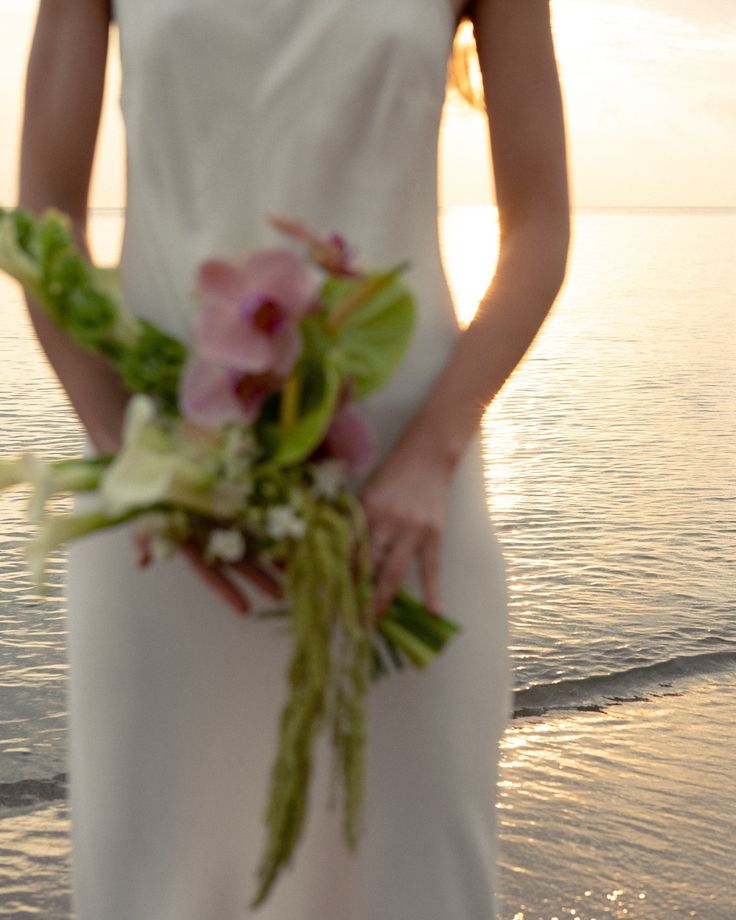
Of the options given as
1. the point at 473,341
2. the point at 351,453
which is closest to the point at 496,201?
the point at 473,341

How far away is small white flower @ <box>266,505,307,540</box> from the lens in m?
1.28

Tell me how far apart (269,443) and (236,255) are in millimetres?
429

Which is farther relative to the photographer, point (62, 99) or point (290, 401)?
point (62, 99)

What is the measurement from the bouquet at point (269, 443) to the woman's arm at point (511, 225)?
263mm

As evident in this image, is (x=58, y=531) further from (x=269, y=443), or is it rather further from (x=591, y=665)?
(x=591, y=665)

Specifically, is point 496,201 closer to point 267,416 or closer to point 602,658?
point 267,416

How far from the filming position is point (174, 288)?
5.49 ft

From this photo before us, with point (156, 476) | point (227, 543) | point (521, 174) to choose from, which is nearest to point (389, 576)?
point (227, 543)

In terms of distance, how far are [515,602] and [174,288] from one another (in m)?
3.18

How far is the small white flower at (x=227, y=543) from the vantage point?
4.38 ft

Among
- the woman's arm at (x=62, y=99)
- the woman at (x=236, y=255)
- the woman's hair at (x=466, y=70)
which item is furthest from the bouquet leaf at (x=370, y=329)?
the woman's hair at (x=466, y=70)

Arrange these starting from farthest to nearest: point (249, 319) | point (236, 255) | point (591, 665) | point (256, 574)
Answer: point (591, 665) < point (236, 255) < point (256, 574) < point (249, 319)

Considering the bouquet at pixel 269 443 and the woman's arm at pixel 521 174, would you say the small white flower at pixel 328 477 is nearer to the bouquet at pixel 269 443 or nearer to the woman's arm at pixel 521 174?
the bouquet at pixel 269 443

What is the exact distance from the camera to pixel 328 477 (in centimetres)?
132
